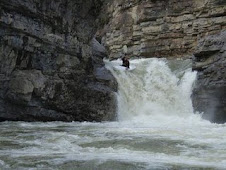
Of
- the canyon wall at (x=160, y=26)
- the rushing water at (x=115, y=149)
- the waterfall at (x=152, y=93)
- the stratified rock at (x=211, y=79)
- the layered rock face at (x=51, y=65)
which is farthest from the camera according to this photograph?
the canyon wall at (x=160, y=26)

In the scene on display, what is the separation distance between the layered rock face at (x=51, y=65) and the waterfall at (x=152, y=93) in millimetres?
1077

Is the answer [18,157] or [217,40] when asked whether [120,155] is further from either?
[217,40]

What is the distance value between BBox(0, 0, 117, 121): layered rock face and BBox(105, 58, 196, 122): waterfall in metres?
1.08

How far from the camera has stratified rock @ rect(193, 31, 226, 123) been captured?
19.4 m

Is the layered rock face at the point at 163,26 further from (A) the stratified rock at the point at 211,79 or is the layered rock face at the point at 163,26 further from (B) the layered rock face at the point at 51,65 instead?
(B) the layered rock face at the point at 51,65

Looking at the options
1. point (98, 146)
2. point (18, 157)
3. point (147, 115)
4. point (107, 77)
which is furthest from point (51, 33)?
point (18, 157)

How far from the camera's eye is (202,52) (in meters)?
21.5

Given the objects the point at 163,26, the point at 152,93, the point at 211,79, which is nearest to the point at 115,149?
the point at 211,79

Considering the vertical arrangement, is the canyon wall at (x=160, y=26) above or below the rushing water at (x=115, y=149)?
above

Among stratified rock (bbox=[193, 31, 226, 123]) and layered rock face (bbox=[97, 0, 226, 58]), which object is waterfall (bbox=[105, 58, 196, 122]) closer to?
stratified rock (bbox=[193, 31, 226, 123])

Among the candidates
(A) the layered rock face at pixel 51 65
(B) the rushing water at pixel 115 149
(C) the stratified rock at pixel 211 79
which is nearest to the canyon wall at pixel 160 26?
(C) the stratified rock at pixel 211 79

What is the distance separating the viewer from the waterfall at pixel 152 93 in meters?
21.8

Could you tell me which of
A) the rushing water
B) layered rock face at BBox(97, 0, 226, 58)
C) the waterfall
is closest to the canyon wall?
layered rock face at BBox(97, 0, 226, 58)

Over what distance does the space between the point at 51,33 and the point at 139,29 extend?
61.9ft
